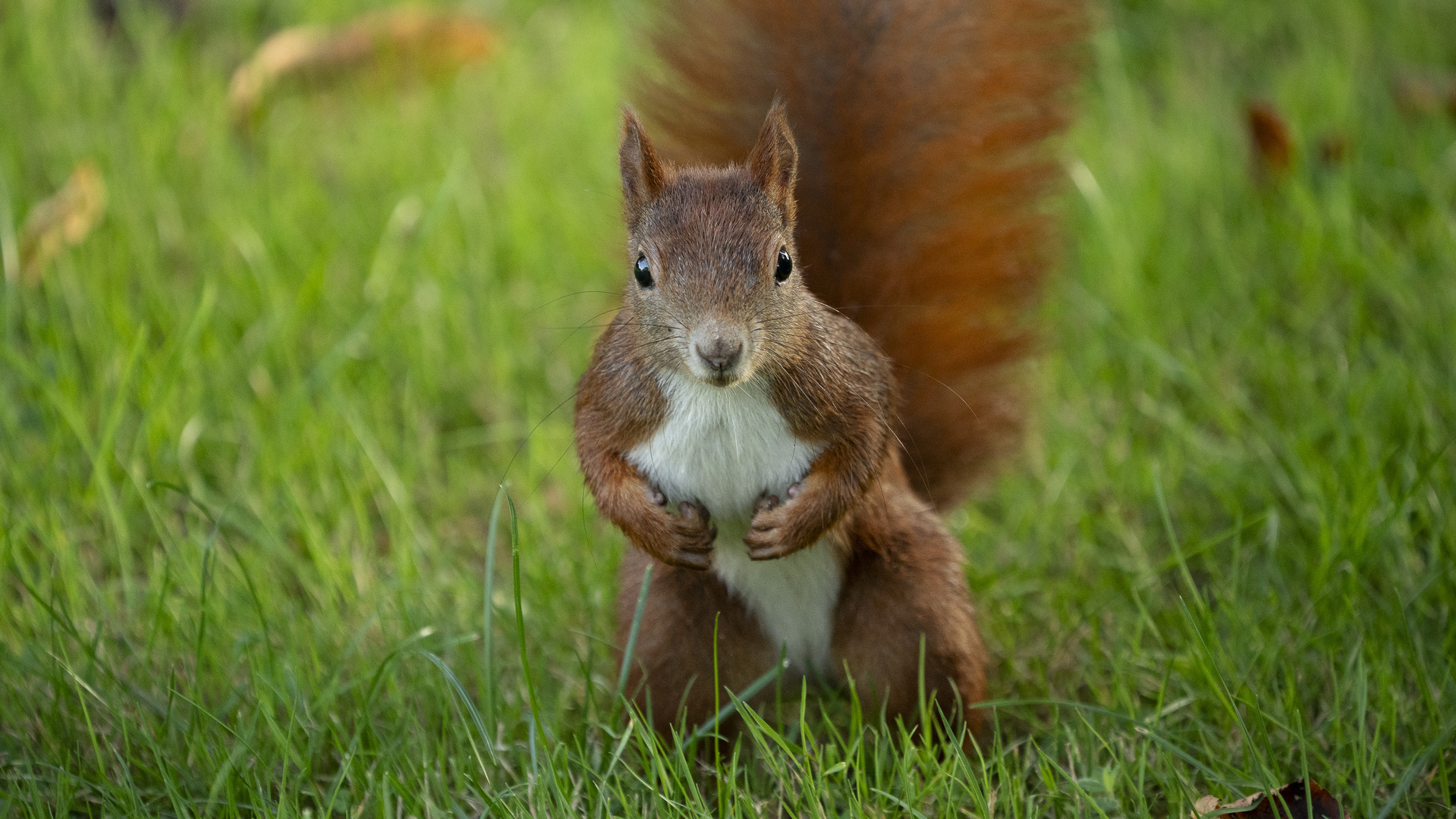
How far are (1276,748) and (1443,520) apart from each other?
1.89 feet

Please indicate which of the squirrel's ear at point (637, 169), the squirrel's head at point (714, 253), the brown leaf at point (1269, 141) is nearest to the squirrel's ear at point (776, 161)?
the squirrel's head at point (714, 253)

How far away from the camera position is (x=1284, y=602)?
2.00 m

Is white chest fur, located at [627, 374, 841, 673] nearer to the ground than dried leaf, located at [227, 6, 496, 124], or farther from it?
nearer to the ground

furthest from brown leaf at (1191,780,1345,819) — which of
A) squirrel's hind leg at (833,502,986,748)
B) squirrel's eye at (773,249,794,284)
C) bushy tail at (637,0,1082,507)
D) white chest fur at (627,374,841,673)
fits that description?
squirrel's eye at (773,249,794,284)

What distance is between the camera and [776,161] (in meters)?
1.52

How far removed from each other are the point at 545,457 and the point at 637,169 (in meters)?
1.06

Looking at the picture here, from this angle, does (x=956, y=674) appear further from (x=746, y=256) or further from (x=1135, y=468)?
(x=1135, y=468)

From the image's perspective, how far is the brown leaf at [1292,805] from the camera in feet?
4.84

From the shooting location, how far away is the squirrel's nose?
4.54ft

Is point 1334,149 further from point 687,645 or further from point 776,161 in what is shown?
point 687,645

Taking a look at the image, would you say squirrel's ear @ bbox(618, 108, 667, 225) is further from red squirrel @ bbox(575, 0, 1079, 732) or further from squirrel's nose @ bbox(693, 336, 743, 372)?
squirrel's nose @ bbox(693, 336, 743, 372)

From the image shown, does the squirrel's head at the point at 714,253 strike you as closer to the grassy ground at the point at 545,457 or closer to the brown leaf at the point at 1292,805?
the grassy ground at the point at 545,457

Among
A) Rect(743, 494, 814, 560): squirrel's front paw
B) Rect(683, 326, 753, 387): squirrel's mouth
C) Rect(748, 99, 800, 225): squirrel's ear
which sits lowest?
Rect(743, 494, 814, 560): squirrel's front paw

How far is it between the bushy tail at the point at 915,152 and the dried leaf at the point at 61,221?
1.46m
